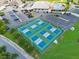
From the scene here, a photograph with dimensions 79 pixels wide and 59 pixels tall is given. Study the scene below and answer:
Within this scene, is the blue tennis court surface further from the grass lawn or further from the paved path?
the paved path

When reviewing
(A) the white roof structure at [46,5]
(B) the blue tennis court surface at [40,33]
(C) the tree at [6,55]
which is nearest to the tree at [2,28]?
(B) the blue tennis court surface at [40,33]

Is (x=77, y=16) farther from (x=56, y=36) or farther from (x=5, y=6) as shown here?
(x=5, y=6)

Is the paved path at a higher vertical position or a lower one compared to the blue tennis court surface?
higher

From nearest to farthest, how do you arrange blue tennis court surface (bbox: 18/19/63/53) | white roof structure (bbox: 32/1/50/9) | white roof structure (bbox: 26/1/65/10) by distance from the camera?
blue tennis court surface (bbox: 18/19/63/53) → white roof structure (bbox: 26/1/65/10) → white roof structure (bbox: 32/1/50/9)

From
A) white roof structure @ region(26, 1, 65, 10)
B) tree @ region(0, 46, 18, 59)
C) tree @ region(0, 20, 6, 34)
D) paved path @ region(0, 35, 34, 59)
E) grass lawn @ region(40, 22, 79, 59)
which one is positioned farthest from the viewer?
white roof structure @ region(26, 1, 65, 10)

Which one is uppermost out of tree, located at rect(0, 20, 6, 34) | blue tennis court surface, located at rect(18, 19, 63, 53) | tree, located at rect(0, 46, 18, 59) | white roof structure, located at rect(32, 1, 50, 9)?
tree, located at rect(0, 46, 18, 59)

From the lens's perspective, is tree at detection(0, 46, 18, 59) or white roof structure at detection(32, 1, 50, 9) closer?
tree at detection(0, 46, 18, 59)

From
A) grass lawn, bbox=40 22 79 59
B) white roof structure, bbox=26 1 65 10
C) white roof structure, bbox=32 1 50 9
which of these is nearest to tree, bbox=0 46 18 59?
grass lawn, bbox=40 22 79 59
